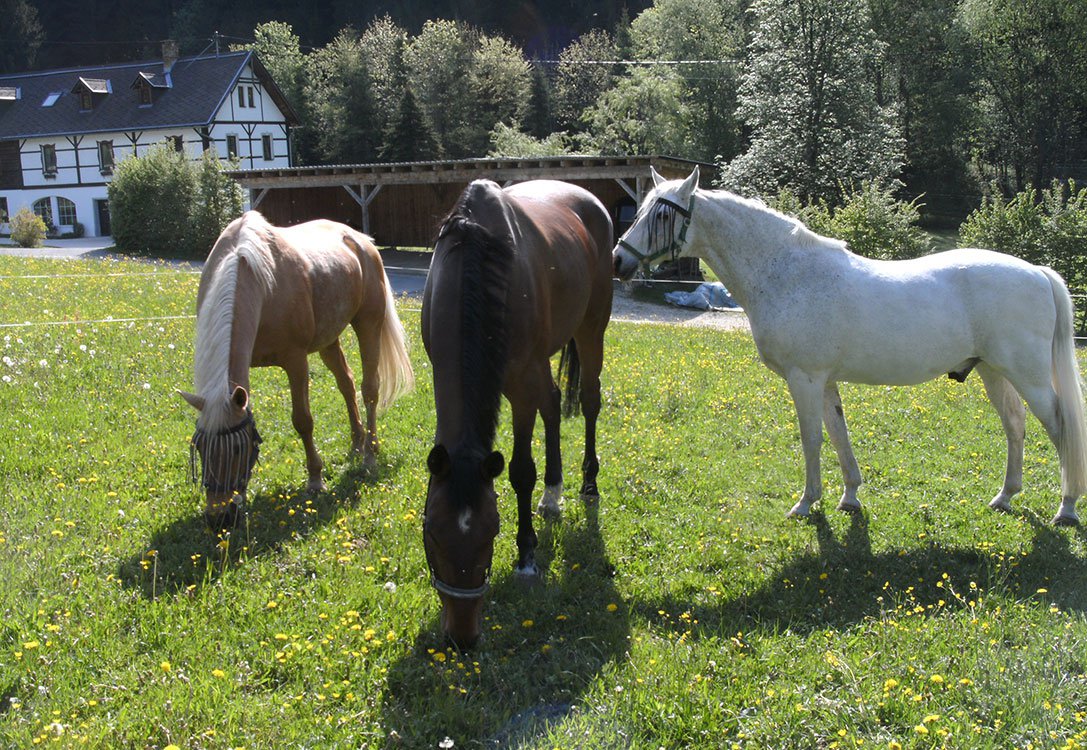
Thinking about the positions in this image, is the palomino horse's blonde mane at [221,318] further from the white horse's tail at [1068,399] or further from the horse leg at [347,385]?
the white horse's tail at [1068,399]

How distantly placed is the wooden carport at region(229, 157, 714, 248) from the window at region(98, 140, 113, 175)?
17.4 meters

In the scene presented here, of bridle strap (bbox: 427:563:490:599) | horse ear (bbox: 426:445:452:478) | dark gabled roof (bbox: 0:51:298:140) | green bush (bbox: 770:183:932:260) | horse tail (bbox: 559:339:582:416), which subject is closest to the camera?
horse ear (bbox: 426:445:452:478)

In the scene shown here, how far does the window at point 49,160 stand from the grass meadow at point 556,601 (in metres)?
49.1

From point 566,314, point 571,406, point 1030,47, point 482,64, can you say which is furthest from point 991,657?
point 482,64

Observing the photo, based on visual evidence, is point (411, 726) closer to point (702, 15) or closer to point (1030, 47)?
point (1030, 47)

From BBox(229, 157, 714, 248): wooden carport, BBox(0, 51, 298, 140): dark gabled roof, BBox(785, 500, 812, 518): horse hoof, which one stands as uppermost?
BBox(0, 51, 298, 140): dark gabled roof

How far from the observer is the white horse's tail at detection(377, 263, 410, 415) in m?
7.51

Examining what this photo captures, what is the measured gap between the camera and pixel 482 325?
3.98 m

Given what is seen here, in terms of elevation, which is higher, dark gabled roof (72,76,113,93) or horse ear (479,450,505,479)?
dark gabled roof (72,76,113,93)

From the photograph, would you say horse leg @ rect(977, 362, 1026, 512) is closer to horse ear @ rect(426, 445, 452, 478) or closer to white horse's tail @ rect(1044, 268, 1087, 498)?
white horse's tail @ rect(1044, 268, 1087, 498)

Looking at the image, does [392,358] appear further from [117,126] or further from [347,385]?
[117,126]

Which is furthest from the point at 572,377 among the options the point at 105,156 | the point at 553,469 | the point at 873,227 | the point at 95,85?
the point at 95,85

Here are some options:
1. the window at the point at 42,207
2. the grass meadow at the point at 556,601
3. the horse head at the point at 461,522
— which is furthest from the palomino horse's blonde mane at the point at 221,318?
the window at the point at 42,207

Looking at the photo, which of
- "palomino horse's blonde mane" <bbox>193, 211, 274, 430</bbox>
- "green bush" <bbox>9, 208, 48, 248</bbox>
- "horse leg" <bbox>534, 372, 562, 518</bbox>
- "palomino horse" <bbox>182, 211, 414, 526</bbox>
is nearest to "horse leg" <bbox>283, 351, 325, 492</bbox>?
"palomino horse" <bbox>182, 211, 414, 526</bbox>
